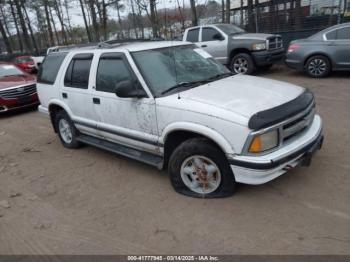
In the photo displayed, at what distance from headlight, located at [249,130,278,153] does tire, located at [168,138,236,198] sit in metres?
0.38

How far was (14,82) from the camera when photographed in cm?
954

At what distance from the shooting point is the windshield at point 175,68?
397cm

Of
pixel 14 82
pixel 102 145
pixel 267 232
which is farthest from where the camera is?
pixel 14 82

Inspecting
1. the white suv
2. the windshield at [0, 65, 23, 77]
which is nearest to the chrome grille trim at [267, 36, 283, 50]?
the white suv

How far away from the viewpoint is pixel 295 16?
13.4 m

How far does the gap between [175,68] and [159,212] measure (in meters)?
1.83

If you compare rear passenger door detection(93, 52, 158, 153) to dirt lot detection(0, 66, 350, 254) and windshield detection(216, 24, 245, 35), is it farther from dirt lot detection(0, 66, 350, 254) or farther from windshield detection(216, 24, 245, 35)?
windshield detection(216, 24, 245, 35)

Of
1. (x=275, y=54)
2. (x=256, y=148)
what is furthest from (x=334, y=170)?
(x=275, y=54)

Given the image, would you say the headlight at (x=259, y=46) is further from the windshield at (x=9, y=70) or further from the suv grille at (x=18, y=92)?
the windshield at (x=9, y=70)

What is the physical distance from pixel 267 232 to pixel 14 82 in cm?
890

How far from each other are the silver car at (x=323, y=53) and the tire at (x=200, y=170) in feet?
24.3

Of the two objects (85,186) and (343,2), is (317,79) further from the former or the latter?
(85,186)

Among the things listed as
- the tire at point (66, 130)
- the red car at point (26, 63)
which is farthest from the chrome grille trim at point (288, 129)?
the red car at point (26, 63)

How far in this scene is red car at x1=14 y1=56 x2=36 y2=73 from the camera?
2011 centimetres
